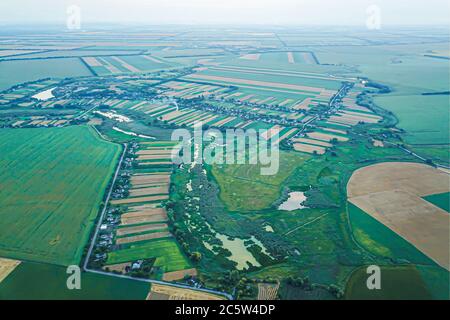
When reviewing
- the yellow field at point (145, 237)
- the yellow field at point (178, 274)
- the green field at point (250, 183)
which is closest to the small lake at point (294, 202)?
the green field at point (250, 183)

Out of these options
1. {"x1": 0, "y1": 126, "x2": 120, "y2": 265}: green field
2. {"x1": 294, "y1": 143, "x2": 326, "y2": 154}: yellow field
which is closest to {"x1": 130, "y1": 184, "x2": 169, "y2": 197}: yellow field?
{"x1": 0, "y1": 126, "x2": 120, "y2": 265}: green field

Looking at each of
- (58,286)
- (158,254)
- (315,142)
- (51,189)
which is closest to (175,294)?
(158,254)

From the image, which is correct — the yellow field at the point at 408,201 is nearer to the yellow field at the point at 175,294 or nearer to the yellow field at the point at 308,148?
the yellow field at the point at 308,148

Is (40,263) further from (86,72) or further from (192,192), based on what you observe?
(86,72)

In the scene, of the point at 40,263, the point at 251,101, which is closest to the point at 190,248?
the point at 40,263

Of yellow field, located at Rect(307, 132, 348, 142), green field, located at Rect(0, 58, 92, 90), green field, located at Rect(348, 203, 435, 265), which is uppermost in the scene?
green field, located at Rect(0, 58, 92, 90)

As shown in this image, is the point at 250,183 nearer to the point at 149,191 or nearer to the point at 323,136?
the point at 149,191

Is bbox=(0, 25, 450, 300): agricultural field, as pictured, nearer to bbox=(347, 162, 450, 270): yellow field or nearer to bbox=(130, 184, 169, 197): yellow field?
bbox=(347, 162, 450, 270): yellow field
